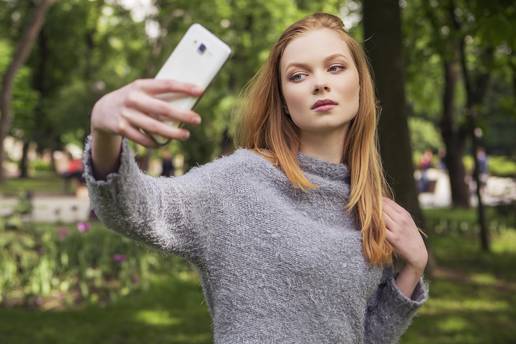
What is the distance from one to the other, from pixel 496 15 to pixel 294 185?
348 centimetres

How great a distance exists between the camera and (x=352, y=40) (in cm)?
197

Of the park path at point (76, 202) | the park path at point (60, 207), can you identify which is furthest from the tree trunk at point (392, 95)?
the park path at point (60, 207)

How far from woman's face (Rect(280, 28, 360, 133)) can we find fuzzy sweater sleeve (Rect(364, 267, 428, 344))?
498 mm

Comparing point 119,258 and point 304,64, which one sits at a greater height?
point 304,64

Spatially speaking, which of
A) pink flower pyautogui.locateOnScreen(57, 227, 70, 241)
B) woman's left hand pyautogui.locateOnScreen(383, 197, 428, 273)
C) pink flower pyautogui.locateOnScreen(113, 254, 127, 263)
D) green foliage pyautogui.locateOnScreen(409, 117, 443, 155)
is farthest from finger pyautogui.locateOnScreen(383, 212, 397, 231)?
green foliage pyautogui.locateOnScreen(409, 117, 443, 155)

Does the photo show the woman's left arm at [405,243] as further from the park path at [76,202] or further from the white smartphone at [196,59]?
the park path at [76,202]

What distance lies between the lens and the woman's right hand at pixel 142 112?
1.25 metres

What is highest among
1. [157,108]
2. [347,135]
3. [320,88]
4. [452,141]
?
[157,108]

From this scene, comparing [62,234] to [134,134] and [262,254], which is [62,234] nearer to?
[262,254]

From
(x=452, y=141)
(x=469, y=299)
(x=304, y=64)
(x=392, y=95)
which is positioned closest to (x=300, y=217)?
(x=304, y=64)

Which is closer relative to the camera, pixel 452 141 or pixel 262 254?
pixel 262 254

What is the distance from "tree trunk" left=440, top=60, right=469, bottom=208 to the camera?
1559 centimetres

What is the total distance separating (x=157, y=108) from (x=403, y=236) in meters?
0.96

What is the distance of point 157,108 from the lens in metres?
1.25
